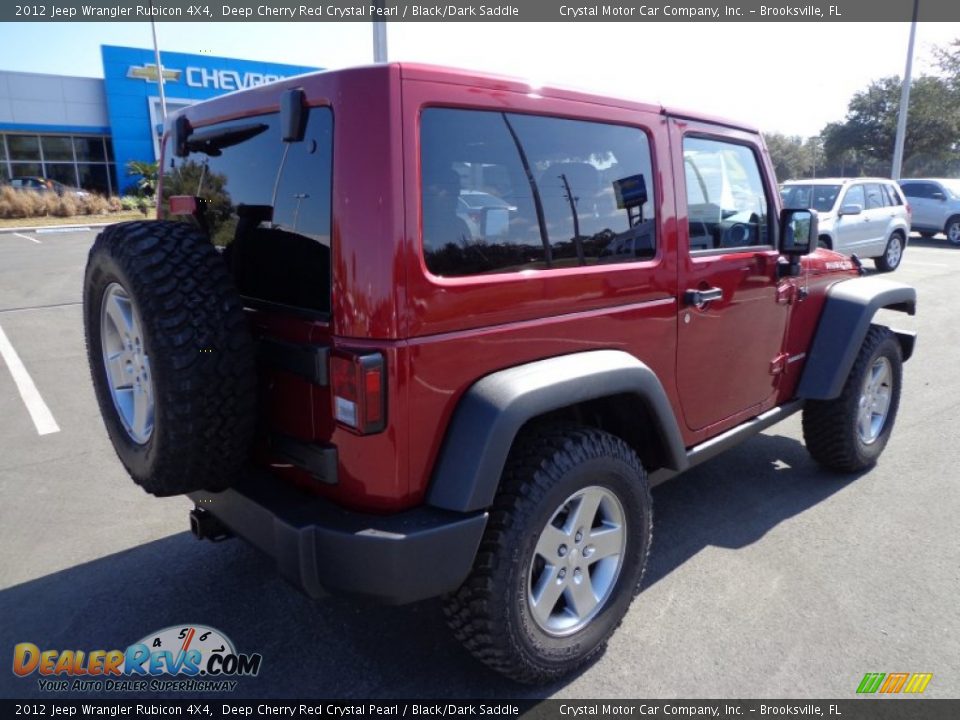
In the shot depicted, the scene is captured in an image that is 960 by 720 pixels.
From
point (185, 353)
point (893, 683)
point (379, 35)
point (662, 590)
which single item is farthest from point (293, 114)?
point (379, 35)

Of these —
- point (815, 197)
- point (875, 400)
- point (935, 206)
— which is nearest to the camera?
point (875, 400)

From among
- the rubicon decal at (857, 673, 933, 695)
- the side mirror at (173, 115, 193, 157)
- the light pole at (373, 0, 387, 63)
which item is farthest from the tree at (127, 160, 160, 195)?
the rubicon decal at (857, 673, 933, 695)

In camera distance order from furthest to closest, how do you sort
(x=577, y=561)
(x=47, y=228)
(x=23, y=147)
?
(x=23, y=147) < (x=47, y=228) < (x=577, y=561)

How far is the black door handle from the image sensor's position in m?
2.91

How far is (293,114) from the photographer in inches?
83.7

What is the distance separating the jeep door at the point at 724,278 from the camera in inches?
116

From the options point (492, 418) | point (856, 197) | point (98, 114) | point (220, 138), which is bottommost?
point (492, 418)

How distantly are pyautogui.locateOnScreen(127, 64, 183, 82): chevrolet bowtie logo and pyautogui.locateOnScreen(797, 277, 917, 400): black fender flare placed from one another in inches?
1370

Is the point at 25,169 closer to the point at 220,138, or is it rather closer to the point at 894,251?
the point at 894,251

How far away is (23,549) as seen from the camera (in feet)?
11.1

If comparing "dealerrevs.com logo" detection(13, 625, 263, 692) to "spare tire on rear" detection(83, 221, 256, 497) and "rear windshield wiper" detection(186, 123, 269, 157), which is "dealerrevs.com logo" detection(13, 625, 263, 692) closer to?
"spare tire on rear" detection(83, 221, 256, 497)

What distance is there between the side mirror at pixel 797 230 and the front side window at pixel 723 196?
3.3 inches

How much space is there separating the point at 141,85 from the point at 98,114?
248cm

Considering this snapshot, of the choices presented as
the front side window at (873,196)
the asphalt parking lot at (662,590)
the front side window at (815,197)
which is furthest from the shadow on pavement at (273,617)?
the front side window at (873,196)
